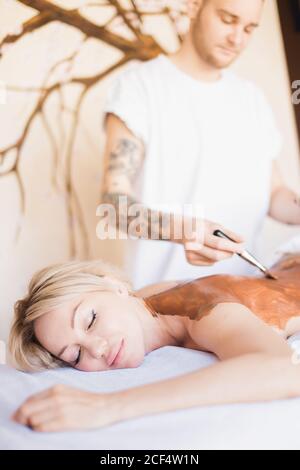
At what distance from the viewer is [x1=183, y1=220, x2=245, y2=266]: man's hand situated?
1362 mm

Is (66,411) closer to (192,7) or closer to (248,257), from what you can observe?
(248,257)

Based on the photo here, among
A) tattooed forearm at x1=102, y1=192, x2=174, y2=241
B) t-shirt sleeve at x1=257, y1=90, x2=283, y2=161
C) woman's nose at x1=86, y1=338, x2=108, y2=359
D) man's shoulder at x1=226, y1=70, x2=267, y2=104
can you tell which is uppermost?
man's shoulder at x1=226, y1=70, x2=267, y2=104

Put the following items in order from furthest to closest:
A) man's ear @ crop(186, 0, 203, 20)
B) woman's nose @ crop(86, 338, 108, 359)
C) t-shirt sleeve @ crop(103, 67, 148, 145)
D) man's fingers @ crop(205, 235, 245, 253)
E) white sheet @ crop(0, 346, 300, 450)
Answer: man's ear @ crop(186, 0, 203, 20), t-shirt sleeve @ crop(103, 67, 148, 145), man's fingers @ crop(205, 235, 245, 253), woman's nose @ crop(86, 338, 108, 359), white sheet @ crop(0, 346, 300, 450)

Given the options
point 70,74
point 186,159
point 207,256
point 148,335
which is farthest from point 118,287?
point 70,74

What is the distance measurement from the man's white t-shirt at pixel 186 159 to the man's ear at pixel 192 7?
16 cm

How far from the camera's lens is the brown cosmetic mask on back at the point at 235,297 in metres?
1.25

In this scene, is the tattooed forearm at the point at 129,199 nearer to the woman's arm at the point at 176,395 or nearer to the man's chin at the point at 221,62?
the man's chin at the point at 221,62

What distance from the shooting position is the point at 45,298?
1224 mm

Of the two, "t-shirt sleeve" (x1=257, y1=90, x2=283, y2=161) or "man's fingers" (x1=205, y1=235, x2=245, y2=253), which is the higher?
"t-shirt sleeve" (x1=257, y1=90, x2=283, y2=161)

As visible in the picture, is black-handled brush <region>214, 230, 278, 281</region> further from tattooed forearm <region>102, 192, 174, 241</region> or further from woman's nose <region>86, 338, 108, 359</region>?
woman's nose <region>86, 338, 108, 359</region>

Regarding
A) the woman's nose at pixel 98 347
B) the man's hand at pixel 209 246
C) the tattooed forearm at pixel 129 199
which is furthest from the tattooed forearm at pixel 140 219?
the woman's nose at pixel 98 347

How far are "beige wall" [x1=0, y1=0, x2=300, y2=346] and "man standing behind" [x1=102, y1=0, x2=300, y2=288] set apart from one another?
135 mm

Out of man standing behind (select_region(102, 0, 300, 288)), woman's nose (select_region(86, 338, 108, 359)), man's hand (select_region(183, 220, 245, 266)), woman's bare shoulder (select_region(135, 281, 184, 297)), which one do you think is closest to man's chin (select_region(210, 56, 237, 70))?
man standing behind (select_region(102, 0, 300, 288))

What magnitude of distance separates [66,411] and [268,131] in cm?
135
